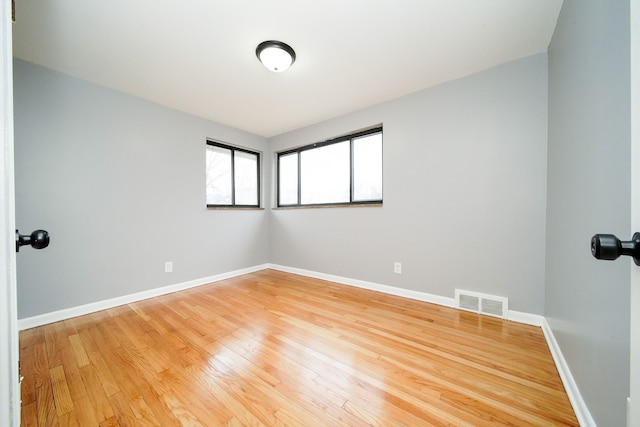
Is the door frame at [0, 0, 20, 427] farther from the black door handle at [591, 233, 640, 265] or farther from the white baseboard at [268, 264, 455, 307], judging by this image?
the white baseboard at [268, 264, 455, 307]

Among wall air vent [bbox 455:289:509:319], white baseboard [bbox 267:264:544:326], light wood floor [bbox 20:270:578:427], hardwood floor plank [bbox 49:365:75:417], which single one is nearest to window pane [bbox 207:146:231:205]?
white baseboard [bbox 267:264:544:326]

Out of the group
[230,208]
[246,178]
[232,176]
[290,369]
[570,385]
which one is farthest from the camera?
[246,178]

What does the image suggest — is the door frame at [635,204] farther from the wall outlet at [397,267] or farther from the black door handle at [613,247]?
the wall outlet at [397,267]

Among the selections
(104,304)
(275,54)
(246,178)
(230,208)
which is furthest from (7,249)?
(246,178)

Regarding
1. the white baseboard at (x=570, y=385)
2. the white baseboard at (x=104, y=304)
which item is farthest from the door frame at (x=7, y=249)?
the white baseboard at (x=104, y=304)

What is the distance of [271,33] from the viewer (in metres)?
1.62

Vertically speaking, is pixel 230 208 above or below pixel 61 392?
above

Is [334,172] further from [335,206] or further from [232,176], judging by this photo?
[232,176]

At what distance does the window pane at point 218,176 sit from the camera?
124 inches

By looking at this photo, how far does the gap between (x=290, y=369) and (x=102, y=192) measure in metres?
2.48

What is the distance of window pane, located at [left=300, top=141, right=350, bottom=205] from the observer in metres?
3.09

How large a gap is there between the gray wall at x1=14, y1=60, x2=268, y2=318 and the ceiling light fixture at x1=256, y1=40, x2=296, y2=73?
164 cm

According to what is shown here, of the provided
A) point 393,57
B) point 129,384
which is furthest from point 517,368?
point 393,57

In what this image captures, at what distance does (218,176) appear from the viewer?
3256mm
